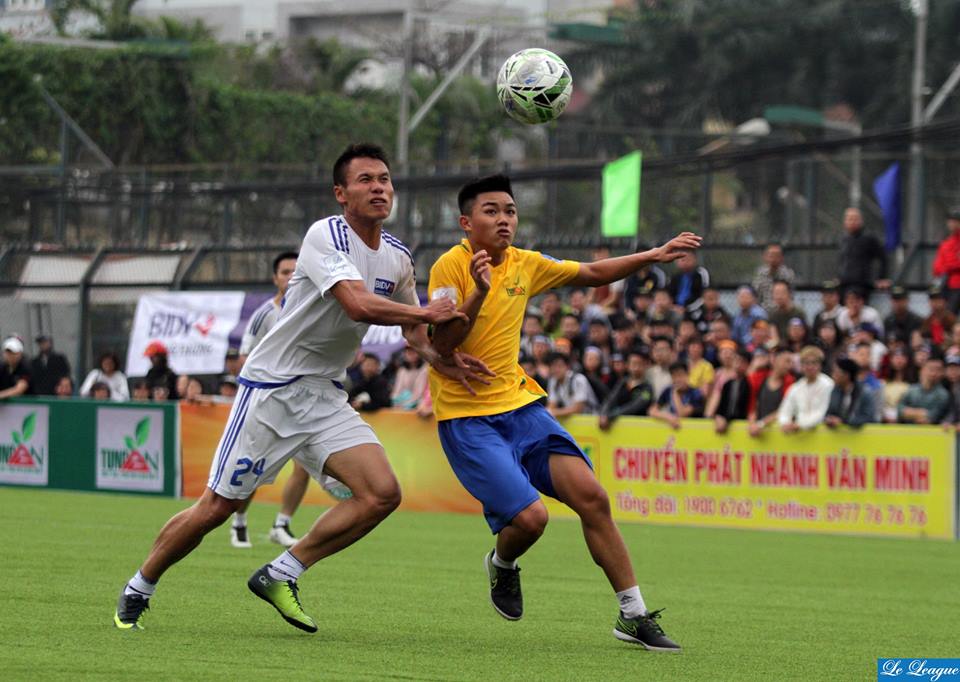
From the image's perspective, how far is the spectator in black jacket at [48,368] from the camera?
24062mm

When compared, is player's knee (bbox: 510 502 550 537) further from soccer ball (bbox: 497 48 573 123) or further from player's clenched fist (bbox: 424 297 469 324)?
soccer ball (bbox: 497 48 573 123)

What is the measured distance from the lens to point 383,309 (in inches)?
305

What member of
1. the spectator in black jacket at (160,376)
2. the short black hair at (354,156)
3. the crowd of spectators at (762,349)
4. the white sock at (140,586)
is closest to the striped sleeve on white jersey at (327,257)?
the short black hair at (354,156)

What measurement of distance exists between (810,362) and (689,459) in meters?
1.84

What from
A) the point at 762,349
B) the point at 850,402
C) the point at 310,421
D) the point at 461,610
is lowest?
the point at 461,610

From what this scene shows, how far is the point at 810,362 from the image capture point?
17594 millimetres

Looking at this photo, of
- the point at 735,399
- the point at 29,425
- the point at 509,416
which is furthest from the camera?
the point at 29,425

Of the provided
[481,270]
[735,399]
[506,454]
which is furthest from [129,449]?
[481,270]

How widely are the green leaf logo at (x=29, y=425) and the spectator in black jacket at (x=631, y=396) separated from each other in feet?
27.2

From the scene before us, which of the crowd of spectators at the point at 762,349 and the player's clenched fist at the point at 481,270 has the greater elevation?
the player's clenched fist at the point at 481,270

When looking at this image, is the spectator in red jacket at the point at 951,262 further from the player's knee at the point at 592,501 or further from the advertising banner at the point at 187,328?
the player's knee at the point at 592,501

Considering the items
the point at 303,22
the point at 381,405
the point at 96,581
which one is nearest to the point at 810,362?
the point at 381,405

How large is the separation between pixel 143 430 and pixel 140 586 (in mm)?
14243

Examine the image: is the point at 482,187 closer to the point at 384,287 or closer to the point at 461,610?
the point at 384,287
